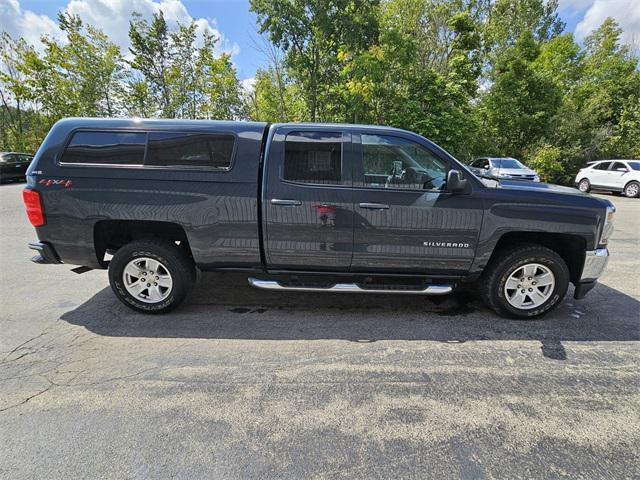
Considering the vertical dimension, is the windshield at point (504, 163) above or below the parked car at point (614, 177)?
above

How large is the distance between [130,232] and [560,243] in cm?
497

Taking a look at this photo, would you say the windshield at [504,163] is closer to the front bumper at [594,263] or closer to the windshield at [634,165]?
the windshield at [634,165]

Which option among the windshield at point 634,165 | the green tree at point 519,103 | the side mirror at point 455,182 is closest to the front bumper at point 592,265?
the side mirror at point 455,182

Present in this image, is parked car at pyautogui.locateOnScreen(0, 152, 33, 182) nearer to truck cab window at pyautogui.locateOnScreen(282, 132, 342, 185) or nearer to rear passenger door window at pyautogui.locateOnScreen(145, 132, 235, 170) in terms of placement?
rear passenger door window at pyautogui.locateOnScreen(145, 132, 235, 170)

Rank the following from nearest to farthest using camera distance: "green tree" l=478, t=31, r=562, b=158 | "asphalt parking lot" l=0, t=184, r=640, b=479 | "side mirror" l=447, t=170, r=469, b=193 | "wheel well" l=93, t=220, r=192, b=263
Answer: "asphalt parking lot" l=0, t=184, r=640, b=479 < "side mirror" l=447, t=170, r=469, b=193 < "wheel well" l=93, t=220, r=192, b=263 < "green tree" l=478, t=31, r=562, b=158

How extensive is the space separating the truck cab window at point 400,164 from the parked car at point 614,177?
1656cm

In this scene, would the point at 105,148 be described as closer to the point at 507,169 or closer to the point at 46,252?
the point at 46,252

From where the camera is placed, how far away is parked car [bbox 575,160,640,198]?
15016 millimetres

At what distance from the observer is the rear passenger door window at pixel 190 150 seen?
3477 millimetres

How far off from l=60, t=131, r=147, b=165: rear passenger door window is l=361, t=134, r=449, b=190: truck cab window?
7.90 feet

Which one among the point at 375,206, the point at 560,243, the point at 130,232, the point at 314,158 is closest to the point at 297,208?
the point at 314,158

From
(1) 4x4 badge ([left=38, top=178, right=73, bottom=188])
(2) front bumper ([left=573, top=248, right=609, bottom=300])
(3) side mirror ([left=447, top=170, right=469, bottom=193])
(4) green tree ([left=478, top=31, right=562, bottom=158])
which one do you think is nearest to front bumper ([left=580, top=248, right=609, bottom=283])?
(2) front bumper ([left=573, top=248, right=609, bottom=300])

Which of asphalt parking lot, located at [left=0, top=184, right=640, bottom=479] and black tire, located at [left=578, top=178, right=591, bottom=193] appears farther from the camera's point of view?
black tire, located at [left=578, top=178, right=591, bottom=193]

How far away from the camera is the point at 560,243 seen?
12.5 feet
